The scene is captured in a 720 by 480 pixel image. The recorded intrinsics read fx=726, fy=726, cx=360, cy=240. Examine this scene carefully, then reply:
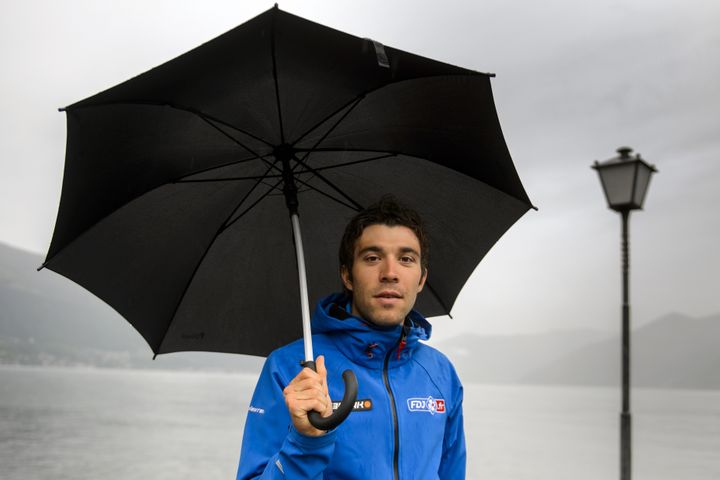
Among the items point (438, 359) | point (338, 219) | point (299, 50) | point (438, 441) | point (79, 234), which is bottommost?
point (438, 441)

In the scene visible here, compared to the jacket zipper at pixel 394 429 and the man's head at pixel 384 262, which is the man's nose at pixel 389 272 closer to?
the man's head at pixel 384 262

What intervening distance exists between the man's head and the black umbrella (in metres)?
0.26

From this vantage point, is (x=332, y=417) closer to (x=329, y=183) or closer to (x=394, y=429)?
(x=394, y=429)

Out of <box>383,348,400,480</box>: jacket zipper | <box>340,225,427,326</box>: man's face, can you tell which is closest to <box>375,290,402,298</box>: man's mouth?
<box>340,225,427,326</box>: man's face

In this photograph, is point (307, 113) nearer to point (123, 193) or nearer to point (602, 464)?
point (123, 193)

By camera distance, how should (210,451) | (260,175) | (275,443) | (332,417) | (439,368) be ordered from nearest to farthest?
(332,417) → (275,443) → (439,368) → (260,175) → (210,451)

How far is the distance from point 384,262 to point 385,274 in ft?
0.20

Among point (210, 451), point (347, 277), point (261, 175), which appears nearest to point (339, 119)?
point (261, 175)

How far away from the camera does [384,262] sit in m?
2.82

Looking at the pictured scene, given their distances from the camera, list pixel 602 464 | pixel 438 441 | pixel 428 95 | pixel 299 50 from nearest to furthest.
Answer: pixel 299 50
pixel 438 441
pixel 428 95
pixel 602 464

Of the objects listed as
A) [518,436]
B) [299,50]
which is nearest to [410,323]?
[299,50]

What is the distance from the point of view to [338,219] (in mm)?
3662

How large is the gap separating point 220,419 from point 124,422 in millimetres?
7801

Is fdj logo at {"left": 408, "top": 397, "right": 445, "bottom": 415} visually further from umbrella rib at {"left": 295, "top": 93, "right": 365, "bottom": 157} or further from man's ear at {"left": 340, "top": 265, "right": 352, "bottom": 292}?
umbrella rib at {"left": 295, "top": 93, "right": 365, "bottom": 157}
